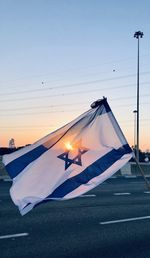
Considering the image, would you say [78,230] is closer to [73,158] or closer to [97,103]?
[73,158]

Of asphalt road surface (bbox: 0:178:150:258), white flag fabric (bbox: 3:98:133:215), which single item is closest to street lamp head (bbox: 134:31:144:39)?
asphalt road surface (bbox: 0:178:150:258)

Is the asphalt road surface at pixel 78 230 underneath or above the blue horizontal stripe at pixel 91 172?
underneath

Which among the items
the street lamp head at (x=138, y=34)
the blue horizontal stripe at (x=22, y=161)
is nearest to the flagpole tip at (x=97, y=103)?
the blue horizontal stripe at (x=22, y=161)

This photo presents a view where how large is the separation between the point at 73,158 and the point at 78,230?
400 centimetres

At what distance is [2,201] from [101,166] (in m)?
8.68

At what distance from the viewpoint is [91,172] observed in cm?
553

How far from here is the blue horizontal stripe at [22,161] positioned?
5.51 metres

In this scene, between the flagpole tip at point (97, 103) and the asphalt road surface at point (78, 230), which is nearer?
the flagpole tip at point (97, 103)

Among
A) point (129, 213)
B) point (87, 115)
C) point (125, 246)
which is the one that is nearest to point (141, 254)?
point (125, 246)

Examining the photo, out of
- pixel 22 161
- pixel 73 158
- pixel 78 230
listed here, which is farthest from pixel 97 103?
pixel 78 230

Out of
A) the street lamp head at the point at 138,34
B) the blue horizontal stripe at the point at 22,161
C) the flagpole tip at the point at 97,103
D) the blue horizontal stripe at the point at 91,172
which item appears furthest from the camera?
the street lamp head at the point at 138,34

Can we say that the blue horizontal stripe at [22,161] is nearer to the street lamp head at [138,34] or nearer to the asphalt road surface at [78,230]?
the asphalt road surface at [78,230]

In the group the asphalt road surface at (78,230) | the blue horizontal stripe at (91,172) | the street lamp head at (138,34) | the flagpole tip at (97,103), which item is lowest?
the asphalt road surface at (78,230)

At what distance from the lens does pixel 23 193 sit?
5.18 metres
